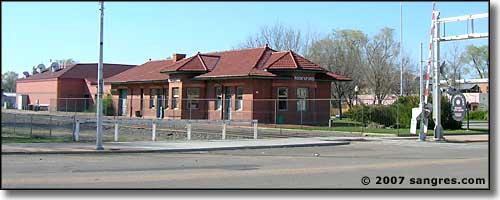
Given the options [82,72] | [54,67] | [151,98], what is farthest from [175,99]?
[54,67]

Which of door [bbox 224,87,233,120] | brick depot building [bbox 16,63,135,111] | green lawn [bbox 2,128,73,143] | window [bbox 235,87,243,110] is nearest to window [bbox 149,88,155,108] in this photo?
door [bbox 224,87,233,120]

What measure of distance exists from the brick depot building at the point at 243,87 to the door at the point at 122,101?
280 inches

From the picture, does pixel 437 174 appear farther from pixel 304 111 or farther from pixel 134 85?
pixel 134 85

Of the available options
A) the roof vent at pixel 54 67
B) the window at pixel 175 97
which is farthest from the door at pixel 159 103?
the roof vent at pixel 54 67

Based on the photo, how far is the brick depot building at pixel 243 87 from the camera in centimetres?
4528

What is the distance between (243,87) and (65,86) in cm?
4190

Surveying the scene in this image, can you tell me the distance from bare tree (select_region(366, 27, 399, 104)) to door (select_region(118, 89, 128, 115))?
83.0 ft

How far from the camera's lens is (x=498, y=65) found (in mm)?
15383

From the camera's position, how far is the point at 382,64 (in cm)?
6550

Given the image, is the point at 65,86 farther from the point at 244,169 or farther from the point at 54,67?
the point at 244,169

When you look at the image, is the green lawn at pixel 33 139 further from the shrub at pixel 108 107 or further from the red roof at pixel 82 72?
the red roof at pixel 82 72

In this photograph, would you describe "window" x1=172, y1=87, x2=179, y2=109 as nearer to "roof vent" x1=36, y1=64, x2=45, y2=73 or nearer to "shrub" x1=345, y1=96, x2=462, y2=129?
"shrub" x1=345, y1=96, x2=462, y2=129

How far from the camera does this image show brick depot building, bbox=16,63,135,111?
7919 cm

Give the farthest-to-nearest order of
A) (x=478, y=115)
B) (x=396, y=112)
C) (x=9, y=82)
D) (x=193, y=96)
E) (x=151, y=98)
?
(x=9, y=82) < (x=478, y=115) < (x=151, y=98) < (x=193, y=96) < (x=396, y=112)
